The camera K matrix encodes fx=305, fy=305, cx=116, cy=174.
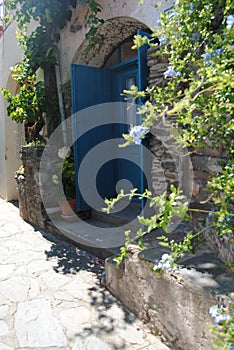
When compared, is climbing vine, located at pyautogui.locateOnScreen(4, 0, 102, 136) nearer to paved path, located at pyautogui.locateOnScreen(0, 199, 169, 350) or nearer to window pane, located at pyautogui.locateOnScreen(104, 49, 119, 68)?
window pane, located at pyautogui.locateOnScreen(104, 49, 119, 68)

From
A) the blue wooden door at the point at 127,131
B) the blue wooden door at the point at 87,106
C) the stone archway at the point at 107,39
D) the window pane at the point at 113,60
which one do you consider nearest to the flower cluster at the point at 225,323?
the blue wooden door at the point at 127,131

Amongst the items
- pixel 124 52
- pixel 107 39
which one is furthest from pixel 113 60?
pixel 107 39

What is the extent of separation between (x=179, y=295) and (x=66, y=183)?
318cm

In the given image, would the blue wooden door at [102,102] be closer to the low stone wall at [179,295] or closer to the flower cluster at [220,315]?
the low stone wall at [179,295]

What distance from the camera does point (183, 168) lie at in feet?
9.96

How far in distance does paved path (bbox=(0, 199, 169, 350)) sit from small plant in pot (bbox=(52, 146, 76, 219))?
2.38ft

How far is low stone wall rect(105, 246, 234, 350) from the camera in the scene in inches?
75.8

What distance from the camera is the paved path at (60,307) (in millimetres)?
2348

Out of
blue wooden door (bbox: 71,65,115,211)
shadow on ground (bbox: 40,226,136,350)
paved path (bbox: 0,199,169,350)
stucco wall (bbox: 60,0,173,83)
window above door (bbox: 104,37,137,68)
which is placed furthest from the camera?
window above door (bbox: 104,37,137,68)

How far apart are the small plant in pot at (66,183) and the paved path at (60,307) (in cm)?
72

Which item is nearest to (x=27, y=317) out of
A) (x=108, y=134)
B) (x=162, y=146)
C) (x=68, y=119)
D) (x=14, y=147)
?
(x=162, y=146)

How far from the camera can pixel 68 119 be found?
541cm

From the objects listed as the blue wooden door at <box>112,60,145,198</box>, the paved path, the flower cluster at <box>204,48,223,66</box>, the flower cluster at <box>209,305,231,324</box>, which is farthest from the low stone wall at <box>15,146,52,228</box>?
the flower cluster at <box>209,305,231,324</box>

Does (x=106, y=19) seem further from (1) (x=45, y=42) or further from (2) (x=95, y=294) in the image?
(2) (x=95, y=294)
